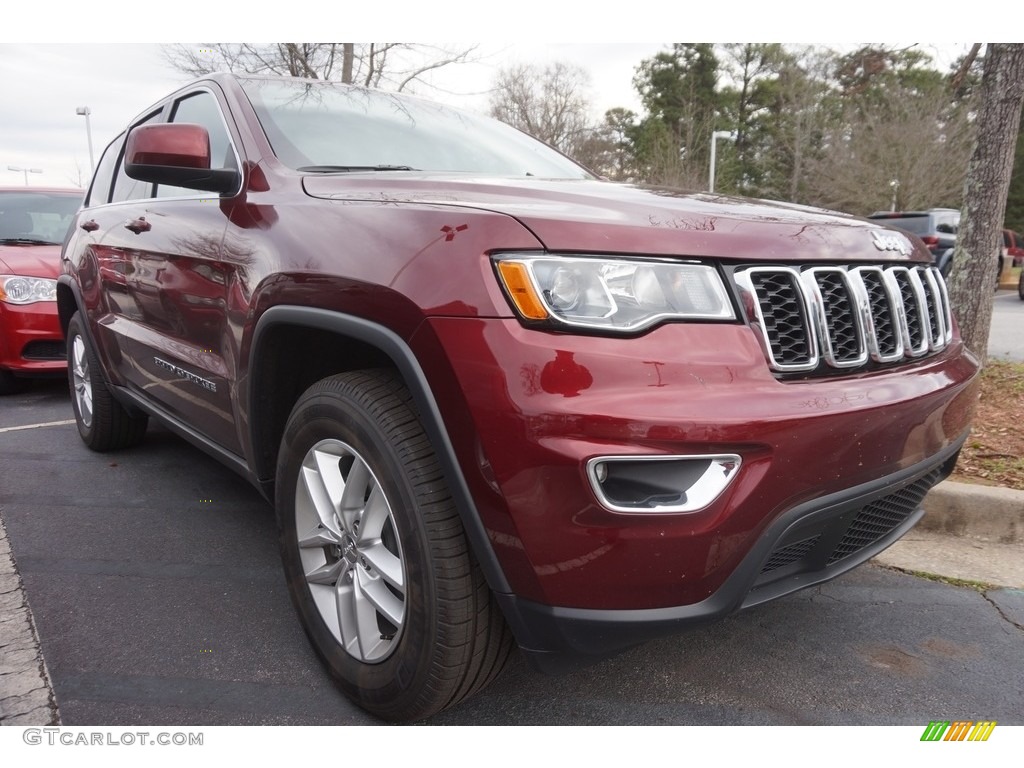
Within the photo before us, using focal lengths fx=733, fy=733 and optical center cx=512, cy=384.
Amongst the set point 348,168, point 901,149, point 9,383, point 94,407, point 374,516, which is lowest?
point 9,383

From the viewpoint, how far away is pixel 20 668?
204 cm

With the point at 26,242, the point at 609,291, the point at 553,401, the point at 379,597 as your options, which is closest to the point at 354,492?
the point at 379,597

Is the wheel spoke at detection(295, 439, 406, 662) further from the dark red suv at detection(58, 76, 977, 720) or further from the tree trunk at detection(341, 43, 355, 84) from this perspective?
the tree trunk at detection(341, 43, 355, 84)

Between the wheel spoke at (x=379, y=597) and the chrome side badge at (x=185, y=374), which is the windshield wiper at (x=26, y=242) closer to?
the chrome side badge at (x=185, y=374)

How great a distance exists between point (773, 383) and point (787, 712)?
0.98 m

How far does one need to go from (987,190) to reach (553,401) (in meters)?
4.06

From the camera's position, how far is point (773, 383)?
4.78 feet

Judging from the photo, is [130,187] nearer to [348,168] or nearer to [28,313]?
[348,168]

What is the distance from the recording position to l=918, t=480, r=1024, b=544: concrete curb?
9.86 feet

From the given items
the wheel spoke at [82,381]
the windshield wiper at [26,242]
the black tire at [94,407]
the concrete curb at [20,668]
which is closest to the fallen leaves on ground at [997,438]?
the concrete curb at [20,668]

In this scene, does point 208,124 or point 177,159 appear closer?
point 177,159

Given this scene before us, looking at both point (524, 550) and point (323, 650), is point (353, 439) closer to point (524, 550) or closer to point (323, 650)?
point (524, 550)

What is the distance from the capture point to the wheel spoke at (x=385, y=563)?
168 cm
